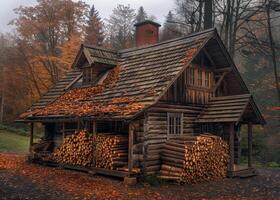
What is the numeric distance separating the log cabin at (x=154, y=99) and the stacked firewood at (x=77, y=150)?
730 mm

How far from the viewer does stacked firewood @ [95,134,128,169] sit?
15289 mm

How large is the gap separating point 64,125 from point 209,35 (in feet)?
29.0

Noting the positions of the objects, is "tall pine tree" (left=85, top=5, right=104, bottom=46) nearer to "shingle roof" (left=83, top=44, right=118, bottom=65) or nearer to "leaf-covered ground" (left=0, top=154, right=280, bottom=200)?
"shingle roof" (left=83, top=44, right=118, bottom=65)

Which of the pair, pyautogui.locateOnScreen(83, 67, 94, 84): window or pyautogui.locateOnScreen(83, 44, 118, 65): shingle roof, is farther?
pyautogui.locateOnScreen(83, 67, 94, 84): window

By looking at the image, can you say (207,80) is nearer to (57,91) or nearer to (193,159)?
(193,159)

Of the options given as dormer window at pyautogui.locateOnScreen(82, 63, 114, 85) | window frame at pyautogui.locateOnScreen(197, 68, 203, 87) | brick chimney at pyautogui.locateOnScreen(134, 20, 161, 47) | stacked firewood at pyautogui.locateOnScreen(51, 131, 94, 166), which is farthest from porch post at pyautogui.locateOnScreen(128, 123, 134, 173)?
brick chimney at pyautogui.locateOnScreen(134, 20, 161, 47)

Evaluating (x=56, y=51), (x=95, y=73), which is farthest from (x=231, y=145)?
(x=56, y=51)

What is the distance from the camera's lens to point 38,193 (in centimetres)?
1180

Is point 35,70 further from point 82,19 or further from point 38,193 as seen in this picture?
point 38,193

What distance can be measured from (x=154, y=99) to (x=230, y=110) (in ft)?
13.5

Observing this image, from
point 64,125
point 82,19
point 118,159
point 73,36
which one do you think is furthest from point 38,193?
point 82,19

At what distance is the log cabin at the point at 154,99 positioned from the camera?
1538 cm

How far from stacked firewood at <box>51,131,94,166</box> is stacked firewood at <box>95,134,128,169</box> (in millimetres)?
640

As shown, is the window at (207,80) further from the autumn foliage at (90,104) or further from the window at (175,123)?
the autumn foliage at (90,104)
